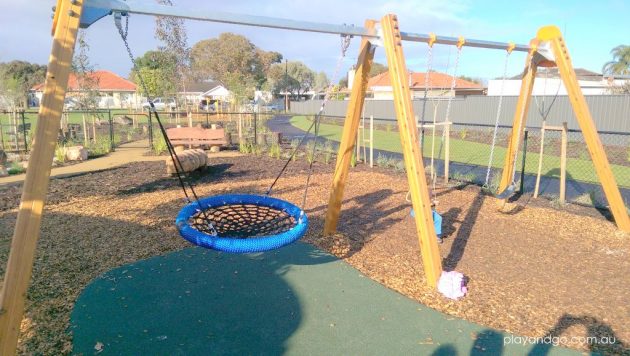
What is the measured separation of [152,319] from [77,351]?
55 cm

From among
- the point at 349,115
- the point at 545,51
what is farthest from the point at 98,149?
the point at 545,51

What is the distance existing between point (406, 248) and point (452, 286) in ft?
4.23

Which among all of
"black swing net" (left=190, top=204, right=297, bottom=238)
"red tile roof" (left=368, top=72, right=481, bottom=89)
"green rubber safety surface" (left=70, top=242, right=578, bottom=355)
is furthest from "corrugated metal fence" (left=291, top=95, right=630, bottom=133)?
"green rubber safety surface" (left=70, top=242, right=578, bottom=355)

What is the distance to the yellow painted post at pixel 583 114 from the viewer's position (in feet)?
18.1

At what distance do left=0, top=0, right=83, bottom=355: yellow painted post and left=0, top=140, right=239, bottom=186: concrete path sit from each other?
7370mm

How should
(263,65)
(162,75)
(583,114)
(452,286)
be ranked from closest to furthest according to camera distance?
(452,286) → (583,114) → (162,75) → (263,65)

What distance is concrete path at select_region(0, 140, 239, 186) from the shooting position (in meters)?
9.17

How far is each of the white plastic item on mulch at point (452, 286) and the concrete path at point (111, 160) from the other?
8323 mm

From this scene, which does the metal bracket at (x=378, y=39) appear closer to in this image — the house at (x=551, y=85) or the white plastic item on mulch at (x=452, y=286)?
the white plastic item on mulch at (x=452, y=286)

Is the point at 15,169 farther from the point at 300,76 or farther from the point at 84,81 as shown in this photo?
the point at 300,76

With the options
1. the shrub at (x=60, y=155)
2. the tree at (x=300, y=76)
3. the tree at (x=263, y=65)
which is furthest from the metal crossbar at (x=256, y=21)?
the tree at (x=300, y=76)

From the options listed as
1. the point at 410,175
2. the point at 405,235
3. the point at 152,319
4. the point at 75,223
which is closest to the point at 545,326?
the point at 410,175

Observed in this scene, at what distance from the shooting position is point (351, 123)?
15.7ft

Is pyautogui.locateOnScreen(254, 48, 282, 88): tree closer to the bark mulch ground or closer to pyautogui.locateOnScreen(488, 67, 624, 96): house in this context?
pyautogui.locateOnScreen(488, 67, 624, 96): house
